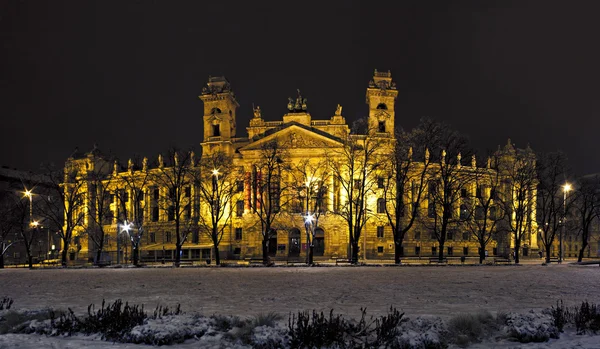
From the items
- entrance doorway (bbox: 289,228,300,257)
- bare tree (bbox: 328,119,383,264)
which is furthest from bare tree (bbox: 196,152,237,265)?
entrance doorway (bbox: 289,228,300,257)

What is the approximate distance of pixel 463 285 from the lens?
28.3m

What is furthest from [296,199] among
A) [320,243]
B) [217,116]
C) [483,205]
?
[483,205]

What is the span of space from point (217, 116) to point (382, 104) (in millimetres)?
27089

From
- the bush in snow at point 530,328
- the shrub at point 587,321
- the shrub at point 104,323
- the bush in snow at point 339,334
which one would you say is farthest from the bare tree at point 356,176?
the bush in snow at point 339,334

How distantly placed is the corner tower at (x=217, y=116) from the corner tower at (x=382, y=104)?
23.3 meters

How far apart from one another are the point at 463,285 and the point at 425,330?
15.1 meters

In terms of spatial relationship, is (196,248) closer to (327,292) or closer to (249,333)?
(327,292)

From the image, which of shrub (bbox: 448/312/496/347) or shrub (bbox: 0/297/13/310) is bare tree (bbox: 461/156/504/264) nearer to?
shrub (bbox: 448/312/496/347)

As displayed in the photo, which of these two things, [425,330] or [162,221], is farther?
[162,221]

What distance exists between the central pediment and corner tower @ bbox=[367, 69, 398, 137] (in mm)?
8222

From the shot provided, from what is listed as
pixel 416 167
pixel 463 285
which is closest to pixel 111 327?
pixel 463 285

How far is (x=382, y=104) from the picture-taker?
8812cm

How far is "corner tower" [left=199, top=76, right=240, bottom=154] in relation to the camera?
89.6m

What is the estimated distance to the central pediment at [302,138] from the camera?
8394 cm
